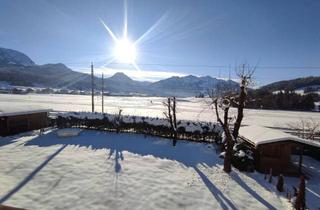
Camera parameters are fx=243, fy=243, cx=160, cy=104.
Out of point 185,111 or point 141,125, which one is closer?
point 141,125

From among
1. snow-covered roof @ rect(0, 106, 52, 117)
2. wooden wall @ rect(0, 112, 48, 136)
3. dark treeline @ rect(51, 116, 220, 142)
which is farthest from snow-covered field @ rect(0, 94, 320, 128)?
dark treeline @ rect(51, 116, 220, 142)

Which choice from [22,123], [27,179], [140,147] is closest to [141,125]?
[140,147]

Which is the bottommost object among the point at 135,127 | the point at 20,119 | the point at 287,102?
the point at 135,127

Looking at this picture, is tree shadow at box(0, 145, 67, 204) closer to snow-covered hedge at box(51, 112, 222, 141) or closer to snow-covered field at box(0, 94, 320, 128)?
snow-covered hedge at box(51, 112, 222, 141)

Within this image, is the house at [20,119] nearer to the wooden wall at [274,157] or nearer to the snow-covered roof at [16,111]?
the snow-covered roof at [16,111]

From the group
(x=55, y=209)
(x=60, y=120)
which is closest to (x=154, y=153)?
(x=55, y=209)

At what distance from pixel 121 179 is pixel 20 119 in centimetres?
1481

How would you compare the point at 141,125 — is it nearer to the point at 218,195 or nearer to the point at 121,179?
the point at 121,179

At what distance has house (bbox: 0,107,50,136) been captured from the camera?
1988 centimetres

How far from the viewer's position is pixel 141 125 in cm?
2247

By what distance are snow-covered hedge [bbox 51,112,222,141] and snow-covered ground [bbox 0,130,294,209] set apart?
9.96ft

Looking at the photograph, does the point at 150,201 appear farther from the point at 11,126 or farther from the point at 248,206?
the point at 11,126

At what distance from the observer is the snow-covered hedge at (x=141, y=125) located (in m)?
20.8

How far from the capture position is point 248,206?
9469 millimetres
